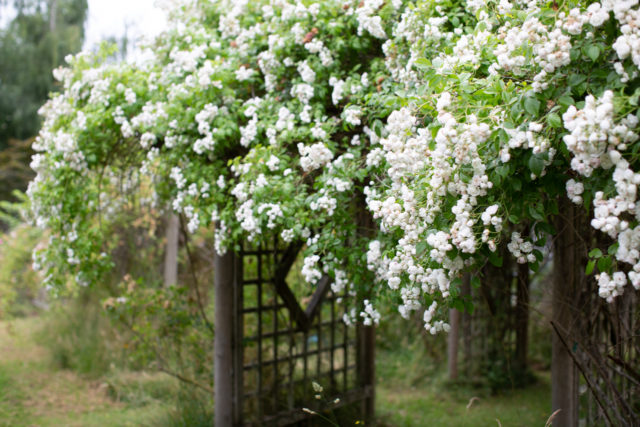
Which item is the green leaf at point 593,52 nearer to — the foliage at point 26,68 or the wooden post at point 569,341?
the wooden post at point 569,341

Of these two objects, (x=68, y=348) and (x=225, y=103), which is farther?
(x=68, y=348)

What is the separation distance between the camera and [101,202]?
3643 mm

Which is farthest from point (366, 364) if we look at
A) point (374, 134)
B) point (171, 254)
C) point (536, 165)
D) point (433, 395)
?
point (536, 165)

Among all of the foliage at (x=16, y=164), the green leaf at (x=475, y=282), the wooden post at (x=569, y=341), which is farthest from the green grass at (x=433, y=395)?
the foliage at (x=16, y=164)

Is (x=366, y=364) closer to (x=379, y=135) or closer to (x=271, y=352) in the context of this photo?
(x=271, y=352)

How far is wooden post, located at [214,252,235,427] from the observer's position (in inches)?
137

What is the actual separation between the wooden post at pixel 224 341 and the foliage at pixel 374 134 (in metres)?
0.65

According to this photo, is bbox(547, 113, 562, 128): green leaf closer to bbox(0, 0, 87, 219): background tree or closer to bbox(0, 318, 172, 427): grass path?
bbox(0, 318, 172, 427): grass path

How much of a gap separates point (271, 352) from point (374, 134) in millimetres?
2580

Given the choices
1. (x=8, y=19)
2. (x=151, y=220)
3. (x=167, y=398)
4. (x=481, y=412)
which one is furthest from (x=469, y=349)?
(x=8, y=19)

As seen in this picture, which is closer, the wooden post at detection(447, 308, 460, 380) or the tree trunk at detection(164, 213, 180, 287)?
the wooden post at detection(447, 308, 460, 380)

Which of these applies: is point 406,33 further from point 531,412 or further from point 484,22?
point 531,412

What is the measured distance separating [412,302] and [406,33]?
108cm

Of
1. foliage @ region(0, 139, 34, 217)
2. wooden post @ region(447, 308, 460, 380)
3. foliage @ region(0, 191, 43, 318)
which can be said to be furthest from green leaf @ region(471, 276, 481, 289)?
foliage @ region(0, 139, 34, 217)
